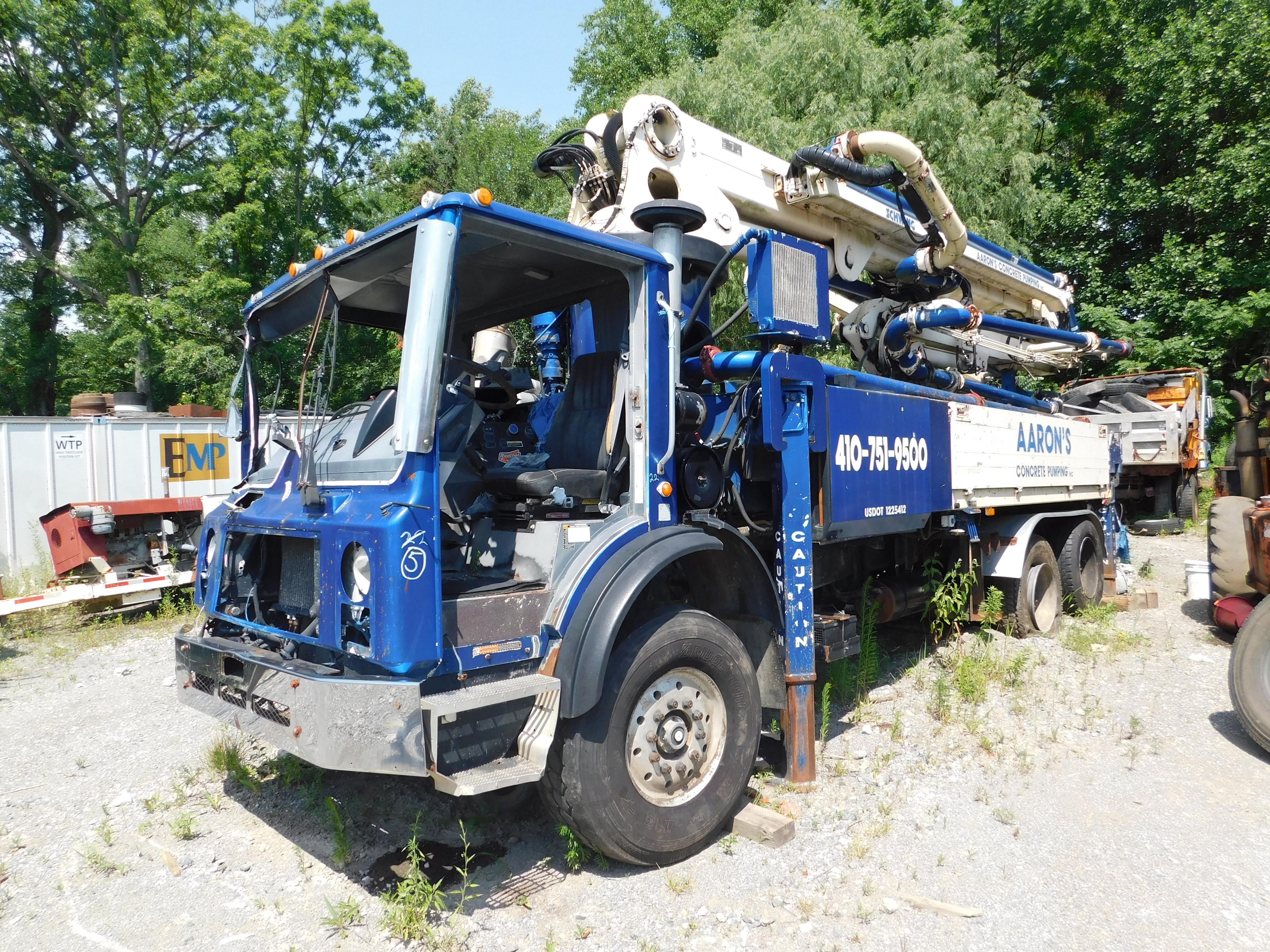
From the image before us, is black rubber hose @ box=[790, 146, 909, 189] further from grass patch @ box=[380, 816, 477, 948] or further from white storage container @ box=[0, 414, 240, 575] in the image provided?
white storage container @ box=[0, 414, 240, 575]

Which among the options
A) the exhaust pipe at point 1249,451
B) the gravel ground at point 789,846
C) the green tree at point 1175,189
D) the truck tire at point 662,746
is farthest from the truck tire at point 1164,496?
the truck tire at point 662,746

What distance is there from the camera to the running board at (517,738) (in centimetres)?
285

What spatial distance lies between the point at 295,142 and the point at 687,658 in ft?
63.2

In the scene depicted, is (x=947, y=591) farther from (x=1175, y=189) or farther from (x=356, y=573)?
(x=1175, y=189)

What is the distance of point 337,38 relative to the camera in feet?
63.5

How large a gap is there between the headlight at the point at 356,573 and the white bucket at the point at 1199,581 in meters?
7.97

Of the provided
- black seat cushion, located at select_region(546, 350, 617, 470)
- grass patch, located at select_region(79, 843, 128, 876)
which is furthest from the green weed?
grass patch, located at select_region(79, 843, 128, 876)

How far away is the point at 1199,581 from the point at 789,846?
21.1ft

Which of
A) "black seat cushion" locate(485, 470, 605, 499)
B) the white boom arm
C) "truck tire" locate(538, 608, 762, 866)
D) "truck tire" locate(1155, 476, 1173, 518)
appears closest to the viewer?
"truck tire" locate(538, 608, 762, 866)

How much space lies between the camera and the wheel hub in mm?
3461

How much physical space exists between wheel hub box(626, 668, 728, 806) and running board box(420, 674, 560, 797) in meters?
0.42

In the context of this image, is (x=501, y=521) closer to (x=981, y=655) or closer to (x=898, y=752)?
(x=898, y=752)

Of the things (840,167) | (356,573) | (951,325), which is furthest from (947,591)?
(356,573)

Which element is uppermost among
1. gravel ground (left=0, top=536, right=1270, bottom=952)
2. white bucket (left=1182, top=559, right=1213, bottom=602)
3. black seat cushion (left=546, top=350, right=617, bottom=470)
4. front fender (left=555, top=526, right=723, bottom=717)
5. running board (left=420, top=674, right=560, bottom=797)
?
black seat cushion (left=546, top=350, right=617, bottom=470)
